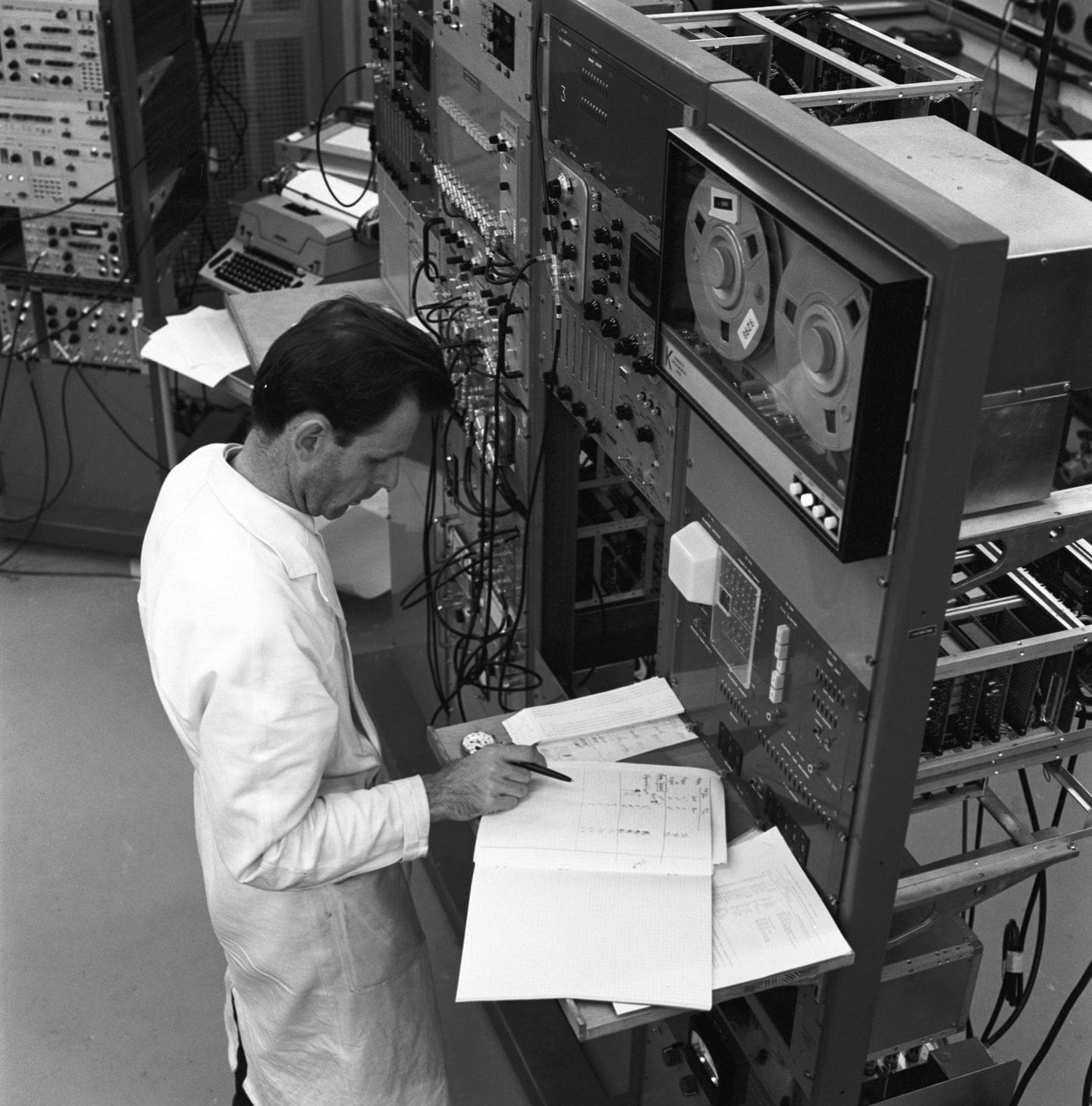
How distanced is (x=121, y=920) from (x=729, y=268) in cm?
216

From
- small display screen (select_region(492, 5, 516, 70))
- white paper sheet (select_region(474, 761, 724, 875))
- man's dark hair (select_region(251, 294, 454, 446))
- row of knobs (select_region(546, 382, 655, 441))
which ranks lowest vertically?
white paper sheet (select_region(474, 761, 724, 875))

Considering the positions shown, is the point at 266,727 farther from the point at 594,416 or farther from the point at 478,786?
the point at 594,416

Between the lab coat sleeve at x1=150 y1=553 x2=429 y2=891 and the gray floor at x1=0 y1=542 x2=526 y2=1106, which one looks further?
the gray floor at x1=0 y1=542 x2=526 y2=1106

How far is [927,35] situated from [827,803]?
3.34m

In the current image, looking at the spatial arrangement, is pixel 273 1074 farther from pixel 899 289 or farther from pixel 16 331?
pixel 16 331

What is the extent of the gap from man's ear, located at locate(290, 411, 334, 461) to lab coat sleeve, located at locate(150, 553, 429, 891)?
16cm

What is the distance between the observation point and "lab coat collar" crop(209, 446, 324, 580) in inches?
67.3

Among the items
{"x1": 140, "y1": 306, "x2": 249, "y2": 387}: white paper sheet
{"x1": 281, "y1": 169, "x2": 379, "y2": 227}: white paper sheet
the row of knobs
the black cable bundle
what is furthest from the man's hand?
{"x1": 281, "y1": 169, "x2": 379, "y2": 227}: white paper sheet

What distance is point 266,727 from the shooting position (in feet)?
5.33

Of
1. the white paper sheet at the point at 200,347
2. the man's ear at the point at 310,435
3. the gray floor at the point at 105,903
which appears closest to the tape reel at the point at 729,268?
the man's ear at the point at 310,435

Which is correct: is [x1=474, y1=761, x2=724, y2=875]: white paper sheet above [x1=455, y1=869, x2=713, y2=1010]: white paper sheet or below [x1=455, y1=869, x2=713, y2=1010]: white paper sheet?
above

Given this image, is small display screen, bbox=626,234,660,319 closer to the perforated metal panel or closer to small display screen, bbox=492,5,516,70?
small display screen, bbox=492,5,516,70

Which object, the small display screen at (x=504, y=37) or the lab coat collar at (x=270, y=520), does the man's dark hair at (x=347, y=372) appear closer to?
the lab coat collar at (x=270, y=520)

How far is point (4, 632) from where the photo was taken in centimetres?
399
